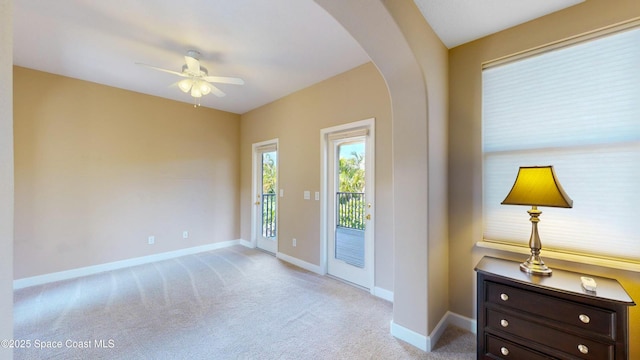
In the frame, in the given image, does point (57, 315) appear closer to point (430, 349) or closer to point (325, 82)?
point (430, 349)

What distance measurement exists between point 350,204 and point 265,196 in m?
2.17

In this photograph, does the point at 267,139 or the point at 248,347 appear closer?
the point at 248,347

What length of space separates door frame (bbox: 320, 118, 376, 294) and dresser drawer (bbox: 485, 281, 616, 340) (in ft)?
4.42

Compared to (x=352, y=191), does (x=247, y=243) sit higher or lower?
lower

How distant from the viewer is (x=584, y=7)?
5.80 feet

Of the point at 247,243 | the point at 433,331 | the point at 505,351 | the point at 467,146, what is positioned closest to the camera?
the point at 505,351

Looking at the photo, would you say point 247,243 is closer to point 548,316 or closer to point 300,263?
point 300,263

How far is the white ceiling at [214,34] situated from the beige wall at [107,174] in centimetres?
45

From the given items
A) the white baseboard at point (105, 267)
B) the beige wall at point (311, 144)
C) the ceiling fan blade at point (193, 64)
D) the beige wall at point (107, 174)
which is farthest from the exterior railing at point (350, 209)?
the white baseboard at point (105, 267)

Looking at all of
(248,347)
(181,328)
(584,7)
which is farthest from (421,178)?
(181,328)

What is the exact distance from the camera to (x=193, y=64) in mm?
2629

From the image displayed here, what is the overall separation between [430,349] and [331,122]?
2.70 meters

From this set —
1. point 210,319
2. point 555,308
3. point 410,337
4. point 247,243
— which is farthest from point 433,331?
point 247,243

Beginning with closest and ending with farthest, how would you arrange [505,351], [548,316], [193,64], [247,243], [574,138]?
[548,316], [505,351], [574,138], [193,64], [247,243]
